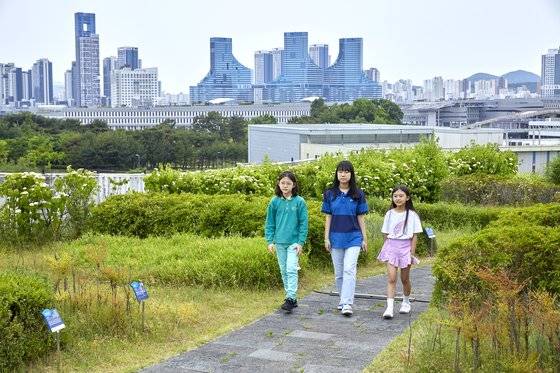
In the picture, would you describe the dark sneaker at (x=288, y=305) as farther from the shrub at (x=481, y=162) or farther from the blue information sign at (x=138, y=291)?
the shrub at (x=481, y=162)

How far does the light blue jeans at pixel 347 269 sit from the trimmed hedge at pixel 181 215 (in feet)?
8.45

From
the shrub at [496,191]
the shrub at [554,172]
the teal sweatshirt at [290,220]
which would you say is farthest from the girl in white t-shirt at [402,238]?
the shrub at [554,172]

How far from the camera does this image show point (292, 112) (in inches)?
5901

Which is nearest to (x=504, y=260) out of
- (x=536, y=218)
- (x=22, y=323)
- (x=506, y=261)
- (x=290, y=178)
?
(x=506, y=261)

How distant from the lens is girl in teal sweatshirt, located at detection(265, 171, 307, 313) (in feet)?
23.3

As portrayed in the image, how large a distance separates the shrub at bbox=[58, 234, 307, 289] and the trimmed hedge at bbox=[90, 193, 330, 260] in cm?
76

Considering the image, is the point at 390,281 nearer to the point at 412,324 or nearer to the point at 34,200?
the point at 412,324

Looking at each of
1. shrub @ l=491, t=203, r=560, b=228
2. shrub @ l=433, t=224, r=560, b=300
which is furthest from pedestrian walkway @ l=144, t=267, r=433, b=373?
shrub @ l=491, t=203, r=560, b=228

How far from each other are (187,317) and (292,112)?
473ft

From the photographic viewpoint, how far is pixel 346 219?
6.99 meters

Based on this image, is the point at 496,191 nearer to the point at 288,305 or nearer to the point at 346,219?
the point at 346,219

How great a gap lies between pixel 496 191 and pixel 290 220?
7.98 meters

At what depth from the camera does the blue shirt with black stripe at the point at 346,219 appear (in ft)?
22.9

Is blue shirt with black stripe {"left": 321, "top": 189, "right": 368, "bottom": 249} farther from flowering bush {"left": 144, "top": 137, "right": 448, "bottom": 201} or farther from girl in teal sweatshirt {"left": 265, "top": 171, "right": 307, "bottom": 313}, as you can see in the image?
flowering bush {"left": 144, "top": 137, "right": 448, "bottom": 201}
